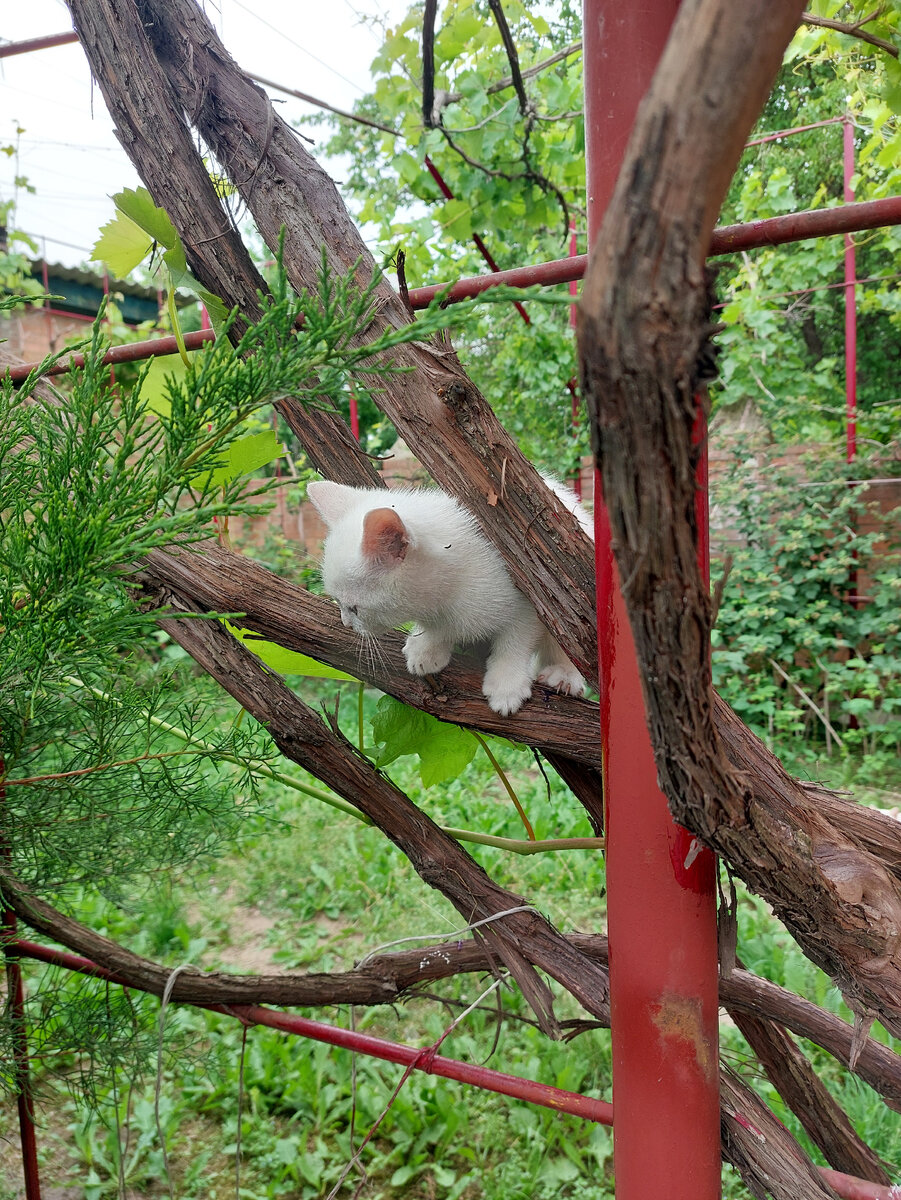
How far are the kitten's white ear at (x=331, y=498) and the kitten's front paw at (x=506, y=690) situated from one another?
1.18 ft

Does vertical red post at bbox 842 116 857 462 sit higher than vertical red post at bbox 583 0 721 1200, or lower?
higher

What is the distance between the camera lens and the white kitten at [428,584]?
111 centimetres

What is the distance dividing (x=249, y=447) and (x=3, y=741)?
0.47 meters

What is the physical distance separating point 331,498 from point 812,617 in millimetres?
3633

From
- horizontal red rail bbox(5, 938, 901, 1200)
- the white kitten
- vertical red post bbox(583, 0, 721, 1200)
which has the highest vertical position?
the white kitten

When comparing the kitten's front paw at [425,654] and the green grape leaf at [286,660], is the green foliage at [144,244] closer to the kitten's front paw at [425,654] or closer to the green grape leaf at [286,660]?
the green grape leaf at [286,660]

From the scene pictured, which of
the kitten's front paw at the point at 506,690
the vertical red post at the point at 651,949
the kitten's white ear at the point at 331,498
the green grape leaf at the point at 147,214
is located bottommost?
the vertical red post at the point at 651,949

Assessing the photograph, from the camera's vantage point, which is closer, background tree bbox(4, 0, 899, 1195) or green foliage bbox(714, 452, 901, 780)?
background tree bbox(4, 0, 899, 1195)

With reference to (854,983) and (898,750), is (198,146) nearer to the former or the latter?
(854,983)

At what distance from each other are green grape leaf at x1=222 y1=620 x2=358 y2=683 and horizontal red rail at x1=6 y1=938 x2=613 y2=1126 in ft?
1.58

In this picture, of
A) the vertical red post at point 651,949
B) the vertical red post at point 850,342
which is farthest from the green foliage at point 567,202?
the vertical red post at point 651,949

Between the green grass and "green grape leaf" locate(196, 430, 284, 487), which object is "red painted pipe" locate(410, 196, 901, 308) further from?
the green grass

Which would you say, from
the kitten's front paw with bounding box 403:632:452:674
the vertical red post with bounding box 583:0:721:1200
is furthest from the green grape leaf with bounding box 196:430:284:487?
the vertical red post with bounding box 583:0:721:1200

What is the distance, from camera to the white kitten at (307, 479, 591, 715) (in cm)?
111
